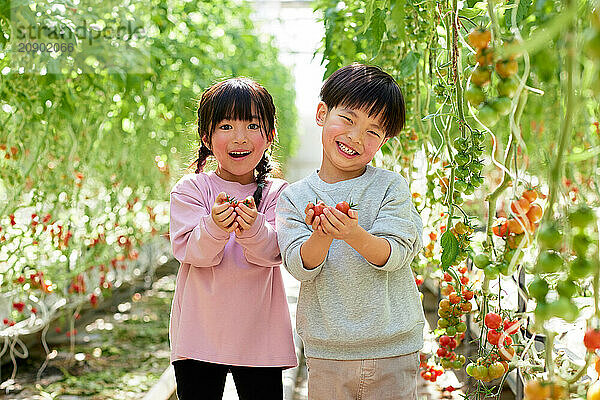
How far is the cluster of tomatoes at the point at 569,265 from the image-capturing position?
0.49m

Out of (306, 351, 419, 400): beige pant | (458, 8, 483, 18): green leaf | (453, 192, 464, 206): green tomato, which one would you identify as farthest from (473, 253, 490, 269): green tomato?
(458, 8, 483, 18): green leaf

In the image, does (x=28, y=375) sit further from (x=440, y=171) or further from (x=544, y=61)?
(x=544, y=61)

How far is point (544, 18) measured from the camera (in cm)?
52

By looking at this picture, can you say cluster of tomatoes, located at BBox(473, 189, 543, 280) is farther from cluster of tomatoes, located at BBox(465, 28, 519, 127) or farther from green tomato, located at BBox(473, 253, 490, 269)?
cluster of tomatoes, located at BBox(465, 28, 519, 127)

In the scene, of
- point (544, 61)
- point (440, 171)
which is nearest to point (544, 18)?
point (544, 61)

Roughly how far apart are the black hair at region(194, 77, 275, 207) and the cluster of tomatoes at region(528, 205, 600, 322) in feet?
3.12

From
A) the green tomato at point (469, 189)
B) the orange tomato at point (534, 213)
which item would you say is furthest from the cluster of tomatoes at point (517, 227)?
the green tomato at point (469, 189)

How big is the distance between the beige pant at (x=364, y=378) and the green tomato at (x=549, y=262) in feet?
→ 2.43

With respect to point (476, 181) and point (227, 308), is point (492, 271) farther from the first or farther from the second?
point (227, 308)

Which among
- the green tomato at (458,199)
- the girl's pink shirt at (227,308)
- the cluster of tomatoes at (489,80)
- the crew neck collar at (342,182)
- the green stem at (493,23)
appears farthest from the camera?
the girl's pink shirt at (227,308)

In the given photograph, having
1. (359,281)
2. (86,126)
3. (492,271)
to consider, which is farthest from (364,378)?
(86,126)

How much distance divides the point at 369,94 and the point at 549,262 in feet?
2.45

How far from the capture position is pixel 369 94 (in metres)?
1.22

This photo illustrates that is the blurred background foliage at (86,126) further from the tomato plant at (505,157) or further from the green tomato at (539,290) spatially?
the green tomato at (539,290)
